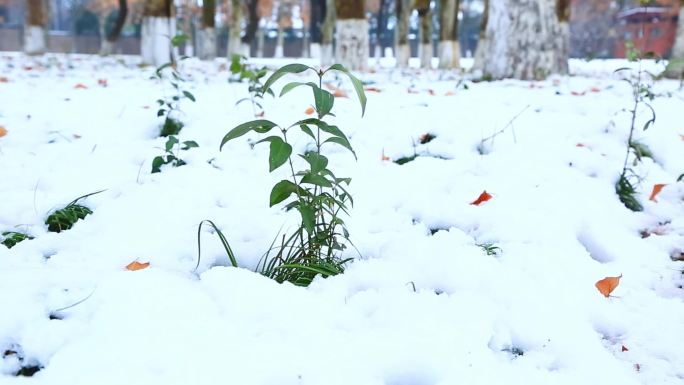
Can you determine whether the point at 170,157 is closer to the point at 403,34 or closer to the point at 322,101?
the point at 322,101

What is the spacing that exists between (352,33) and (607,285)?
8475mm

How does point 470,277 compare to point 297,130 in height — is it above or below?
below

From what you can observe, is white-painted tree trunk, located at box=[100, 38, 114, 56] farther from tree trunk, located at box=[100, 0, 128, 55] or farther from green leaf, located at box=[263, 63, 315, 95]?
green leaf, located at box=[263, 63, 315, 95]

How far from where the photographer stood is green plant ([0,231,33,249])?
76.3 inches

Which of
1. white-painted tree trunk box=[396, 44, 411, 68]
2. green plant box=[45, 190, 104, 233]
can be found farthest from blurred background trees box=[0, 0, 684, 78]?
green plant box=[45, 190, 104, 233]

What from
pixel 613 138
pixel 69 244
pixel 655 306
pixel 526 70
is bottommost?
pixel 655 306

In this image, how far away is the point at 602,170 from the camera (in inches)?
116

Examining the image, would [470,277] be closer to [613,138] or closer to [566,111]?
[613,138]

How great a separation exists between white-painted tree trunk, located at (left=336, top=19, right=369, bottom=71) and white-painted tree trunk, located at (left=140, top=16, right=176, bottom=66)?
9.59 feet

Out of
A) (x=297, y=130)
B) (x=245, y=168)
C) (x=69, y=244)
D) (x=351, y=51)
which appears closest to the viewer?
(x=69, y=244)

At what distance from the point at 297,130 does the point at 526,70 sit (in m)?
4.85

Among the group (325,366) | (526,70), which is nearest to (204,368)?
(325,366)

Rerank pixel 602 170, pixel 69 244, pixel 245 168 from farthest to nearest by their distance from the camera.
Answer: pixel 602 170, pixel 245 168, pixel 69 244

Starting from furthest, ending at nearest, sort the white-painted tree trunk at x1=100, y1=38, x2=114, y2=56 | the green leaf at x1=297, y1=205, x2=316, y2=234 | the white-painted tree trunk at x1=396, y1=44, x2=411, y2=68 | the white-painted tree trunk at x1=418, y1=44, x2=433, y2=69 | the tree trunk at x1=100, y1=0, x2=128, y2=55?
the white-painted tree trunk at x1=100, y1=38, x2=114, y2=56, the tree trunk at x1=100, y1=0, x2=128, y2=55, the white-painted tree trunk at x1=396, y1=44, x2=411, y2=68, the white-painted tree trunk at x1=418, y1=44, x2=433, y2=69, the green leaf at x1=297, y1=205, x2=316, y2=234
